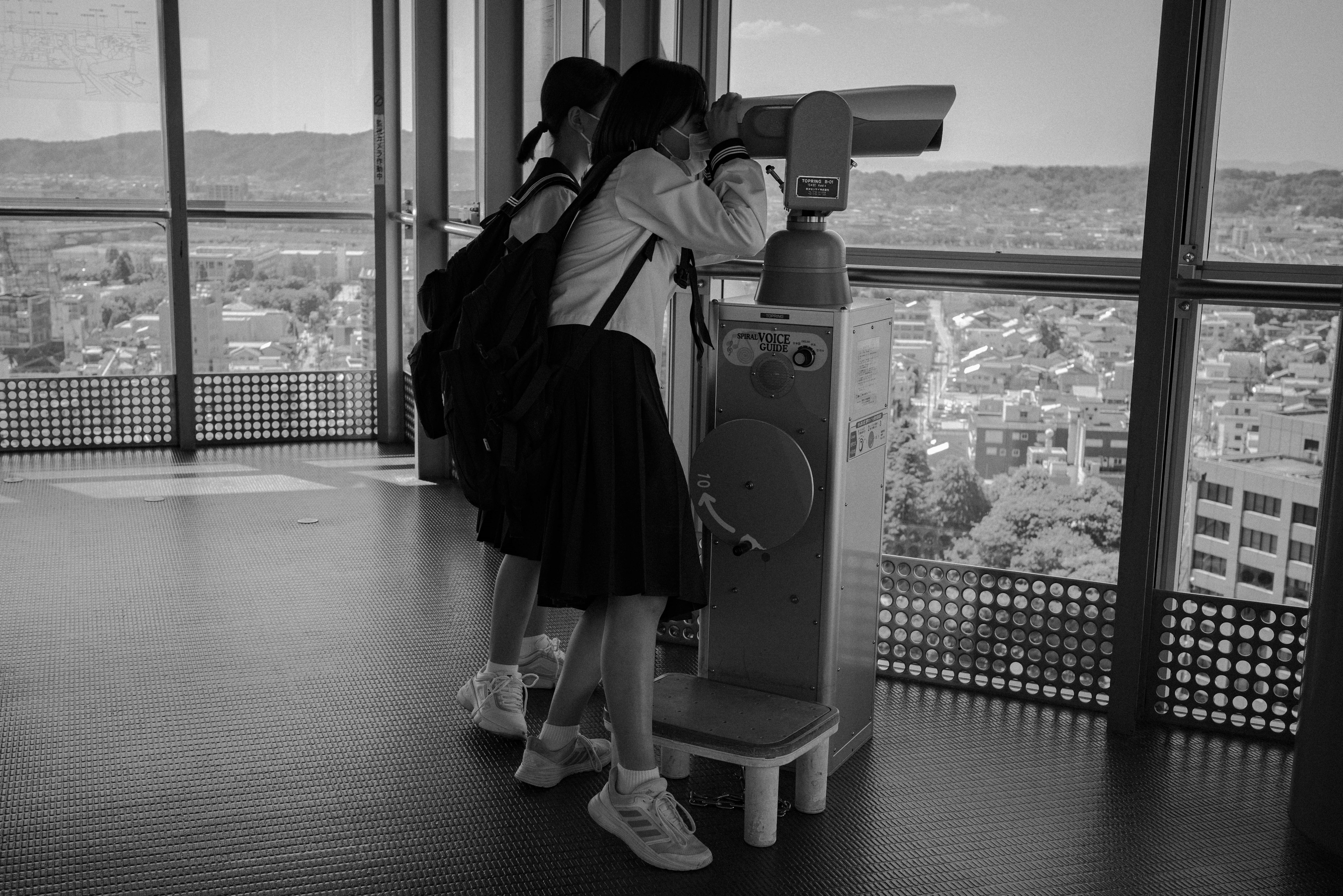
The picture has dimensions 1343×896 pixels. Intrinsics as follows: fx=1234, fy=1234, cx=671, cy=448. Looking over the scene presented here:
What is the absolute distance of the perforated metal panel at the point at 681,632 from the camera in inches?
152

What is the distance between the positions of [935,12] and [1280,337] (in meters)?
1.30

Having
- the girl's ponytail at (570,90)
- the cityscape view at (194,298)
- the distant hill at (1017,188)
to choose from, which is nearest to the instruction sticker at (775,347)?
the girl's ponytail at (570,90)

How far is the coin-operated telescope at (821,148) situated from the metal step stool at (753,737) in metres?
0.91

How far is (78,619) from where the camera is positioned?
12.9ft

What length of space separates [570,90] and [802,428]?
3.20 ft

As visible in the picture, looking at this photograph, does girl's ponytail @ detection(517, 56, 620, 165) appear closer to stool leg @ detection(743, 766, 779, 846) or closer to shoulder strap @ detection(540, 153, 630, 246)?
shoulder strap @ detection(540, 153, 630, 246)

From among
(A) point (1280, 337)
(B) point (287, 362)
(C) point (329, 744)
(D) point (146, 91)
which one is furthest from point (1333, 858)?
(D) point (146, 91)

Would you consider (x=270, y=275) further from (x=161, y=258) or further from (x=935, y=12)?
(x=935, y=12)

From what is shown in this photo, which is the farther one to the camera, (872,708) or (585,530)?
(872,708)

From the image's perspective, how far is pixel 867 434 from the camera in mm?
2920

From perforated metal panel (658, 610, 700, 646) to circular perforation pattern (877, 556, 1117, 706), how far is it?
1.89 ft

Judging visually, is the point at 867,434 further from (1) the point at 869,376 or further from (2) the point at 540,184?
(2) the point at 540,184

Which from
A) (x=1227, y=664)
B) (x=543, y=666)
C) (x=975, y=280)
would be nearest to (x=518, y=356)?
(x=543, y=666)

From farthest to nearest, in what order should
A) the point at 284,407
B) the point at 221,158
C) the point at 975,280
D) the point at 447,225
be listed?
1. the point at 284,407
2. the point at 221,158
3. the point at 447,225
4. the point at 975,280
